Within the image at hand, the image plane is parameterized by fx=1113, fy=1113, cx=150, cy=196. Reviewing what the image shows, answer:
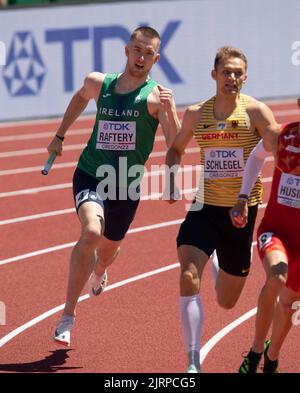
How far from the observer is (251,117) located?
22.5ft

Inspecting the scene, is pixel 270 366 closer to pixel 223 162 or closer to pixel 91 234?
pixel 223 162

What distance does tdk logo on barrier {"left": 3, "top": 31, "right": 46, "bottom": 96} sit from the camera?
1767 centimetres

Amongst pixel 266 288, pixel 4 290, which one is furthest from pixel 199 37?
pixel 266 288

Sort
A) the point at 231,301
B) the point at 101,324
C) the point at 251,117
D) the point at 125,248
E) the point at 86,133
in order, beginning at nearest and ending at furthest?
the point at 251,117 < the point at 231,301 < the point at 101,324 < the point at 125,248 < the point at 86,133

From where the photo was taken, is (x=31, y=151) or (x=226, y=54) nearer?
(x=226, y=54)

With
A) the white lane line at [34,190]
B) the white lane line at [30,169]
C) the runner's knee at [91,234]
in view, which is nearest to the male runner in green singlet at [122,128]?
the runner's knee at [91,234]

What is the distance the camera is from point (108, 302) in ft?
28.0

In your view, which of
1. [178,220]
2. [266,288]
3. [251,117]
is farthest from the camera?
[178,220]

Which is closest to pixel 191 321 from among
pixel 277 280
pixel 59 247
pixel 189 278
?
pixel 189 278

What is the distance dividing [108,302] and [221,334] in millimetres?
1224

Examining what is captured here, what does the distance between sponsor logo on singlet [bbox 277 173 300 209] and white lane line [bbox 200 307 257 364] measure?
4.23ft

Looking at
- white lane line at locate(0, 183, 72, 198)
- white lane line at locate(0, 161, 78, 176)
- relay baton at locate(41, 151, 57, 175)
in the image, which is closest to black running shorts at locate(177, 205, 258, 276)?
relay baton at locate(41, 151, 57, 175)

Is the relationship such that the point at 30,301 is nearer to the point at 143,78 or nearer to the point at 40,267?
the point at 40,267

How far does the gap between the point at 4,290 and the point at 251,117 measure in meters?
2.91
